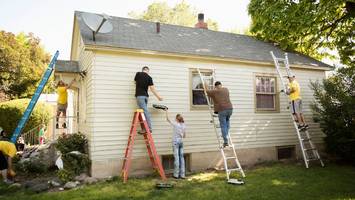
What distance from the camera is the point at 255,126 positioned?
1122cm

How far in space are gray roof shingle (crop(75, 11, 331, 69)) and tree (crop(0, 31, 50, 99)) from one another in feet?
79.4

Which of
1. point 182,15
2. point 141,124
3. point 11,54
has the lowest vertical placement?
point 141,124

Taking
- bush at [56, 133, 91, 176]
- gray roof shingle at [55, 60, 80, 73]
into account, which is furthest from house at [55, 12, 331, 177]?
bush at [56, 133, 91, 176]

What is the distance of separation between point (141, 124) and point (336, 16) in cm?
1220

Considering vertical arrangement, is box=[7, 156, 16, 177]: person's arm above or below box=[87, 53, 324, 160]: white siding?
below

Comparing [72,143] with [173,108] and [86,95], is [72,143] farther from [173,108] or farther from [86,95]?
[173,108]

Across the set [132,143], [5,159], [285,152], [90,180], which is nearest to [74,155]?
[90,180]

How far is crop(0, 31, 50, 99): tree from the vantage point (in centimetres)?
3084

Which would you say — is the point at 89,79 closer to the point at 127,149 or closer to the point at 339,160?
the point at 127,149

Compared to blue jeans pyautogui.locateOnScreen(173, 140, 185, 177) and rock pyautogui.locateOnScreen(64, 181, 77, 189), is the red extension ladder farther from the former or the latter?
rock pyautogui.locateOnScreen(64, 181, 77, 189)

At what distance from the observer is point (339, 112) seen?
34.9 feet

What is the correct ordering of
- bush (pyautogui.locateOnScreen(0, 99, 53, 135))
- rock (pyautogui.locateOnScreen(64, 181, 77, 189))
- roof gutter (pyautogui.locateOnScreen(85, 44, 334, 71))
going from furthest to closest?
1. bush (pyautogui.locateOnScreen(0, 99, 53, 135))
2. roof gutter (pyautogui.locateOnScreen(85, 44, 334, 71))
3. rock (pyautogui.locateOnScreen(64, 181, 77, 189))

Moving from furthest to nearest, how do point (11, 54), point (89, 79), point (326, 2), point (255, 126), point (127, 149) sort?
point (11, 54), point (326, 2), point (255, 126), point (89, 79), point (127, 149)

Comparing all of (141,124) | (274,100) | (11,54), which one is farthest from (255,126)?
(11,54)
